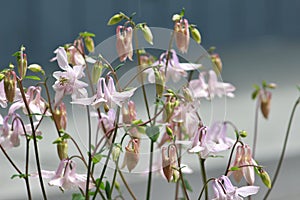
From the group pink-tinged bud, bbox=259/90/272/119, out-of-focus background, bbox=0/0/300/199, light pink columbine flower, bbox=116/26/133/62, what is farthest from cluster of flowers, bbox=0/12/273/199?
out-of-focus background, bbox=0/0/300/199

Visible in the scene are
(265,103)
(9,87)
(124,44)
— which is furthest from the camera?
(265,103)

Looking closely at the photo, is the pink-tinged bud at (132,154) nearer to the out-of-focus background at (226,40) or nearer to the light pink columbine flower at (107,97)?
the light pink columbine flower at (107,97)

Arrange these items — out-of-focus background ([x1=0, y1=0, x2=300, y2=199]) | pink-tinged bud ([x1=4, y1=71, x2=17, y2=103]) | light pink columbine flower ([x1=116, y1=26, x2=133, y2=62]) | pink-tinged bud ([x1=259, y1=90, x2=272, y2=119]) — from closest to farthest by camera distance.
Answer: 1. pink-tinged bud ([x1=4, y1=71, x2=17, y2=103])
2. light pink columbine flower ([x1=116, y1=26, x2=133, y2=62])
3. pink-tinged bud ([x1=259, y1=90, x2=272, y2=119])
4. out-of-focus background ([x1=0, y1=0, x2=300, y2=199])

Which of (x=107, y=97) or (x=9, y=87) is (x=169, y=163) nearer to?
(x=107, y=97)

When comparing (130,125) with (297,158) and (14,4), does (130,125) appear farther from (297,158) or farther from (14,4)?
(297,158)

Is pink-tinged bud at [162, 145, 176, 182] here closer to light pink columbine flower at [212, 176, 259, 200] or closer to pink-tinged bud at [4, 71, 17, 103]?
light pink columbine flower at [212, 176, 259, 200]

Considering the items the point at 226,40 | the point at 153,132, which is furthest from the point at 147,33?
the point at 226,40
